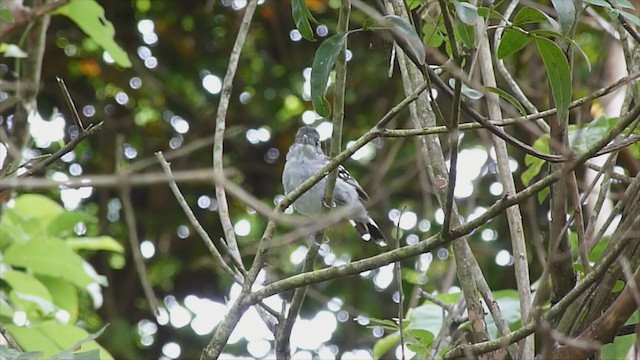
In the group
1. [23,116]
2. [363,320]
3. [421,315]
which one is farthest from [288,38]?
[363,320]

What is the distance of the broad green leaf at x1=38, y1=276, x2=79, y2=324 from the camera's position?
12.0ft

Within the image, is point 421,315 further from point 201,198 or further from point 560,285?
point 201,198

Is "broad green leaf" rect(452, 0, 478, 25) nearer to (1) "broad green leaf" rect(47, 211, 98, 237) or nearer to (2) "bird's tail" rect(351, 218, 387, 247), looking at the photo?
(1) "broad green leaf" rect(47, 211, 98, 237)

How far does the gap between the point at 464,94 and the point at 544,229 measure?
12.1ft

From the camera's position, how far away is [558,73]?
84.0 inches

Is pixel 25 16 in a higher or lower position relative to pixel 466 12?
higher

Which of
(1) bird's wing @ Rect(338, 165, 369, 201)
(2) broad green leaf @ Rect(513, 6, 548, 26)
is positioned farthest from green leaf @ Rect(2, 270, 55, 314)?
(1) bird's wing @ Rect(338, 165, 369, 201)

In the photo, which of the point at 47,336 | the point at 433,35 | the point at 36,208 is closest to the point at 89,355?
the point at 47,336

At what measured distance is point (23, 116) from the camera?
3672mm

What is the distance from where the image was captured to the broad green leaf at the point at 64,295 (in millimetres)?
3643

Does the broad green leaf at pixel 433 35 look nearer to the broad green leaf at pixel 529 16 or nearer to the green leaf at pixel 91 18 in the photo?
the broad green leaf at pixel 529 16

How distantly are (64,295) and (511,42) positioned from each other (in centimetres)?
217

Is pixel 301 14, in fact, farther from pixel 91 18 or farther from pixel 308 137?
pixel 308 137

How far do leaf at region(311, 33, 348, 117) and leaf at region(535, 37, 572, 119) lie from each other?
0.44m
